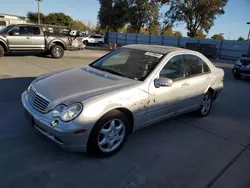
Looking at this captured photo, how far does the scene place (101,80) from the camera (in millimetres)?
3252

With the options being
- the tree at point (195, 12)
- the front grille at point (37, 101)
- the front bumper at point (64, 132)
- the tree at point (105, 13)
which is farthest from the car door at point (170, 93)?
the tree at point (105, 13)

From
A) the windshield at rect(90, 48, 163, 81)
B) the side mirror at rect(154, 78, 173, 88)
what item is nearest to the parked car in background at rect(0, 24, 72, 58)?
the windshield at rect(90, 48, 163, 81)

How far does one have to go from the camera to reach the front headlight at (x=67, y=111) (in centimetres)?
256

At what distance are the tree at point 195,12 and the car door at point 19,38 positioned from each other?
91.5 ft

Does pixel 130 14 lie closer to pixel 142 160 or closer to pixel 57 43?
pixel 57 43

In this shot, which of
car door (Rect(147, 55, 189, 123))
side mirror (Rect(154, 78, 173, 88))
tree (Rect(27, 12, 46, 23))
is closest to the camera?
side mirror (Rect(154, 78, 173, 88))

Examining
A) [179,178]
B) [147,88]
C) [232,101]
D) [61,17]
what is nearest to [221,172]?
[179,178]

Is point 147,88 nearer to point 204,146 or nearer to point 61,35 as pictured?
point 204,146

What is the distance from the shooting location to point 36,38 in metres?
11.4

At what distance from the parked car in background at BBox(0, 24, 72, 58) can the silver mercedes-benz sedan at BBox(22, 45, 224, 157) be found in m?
8.62

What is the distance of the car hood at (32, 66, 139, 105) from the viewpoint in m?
2.76

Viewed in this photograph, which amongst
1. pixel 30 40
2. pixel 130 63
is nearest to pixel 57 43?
pixel 30 40

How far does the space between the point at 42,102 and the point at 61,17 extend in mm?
60212

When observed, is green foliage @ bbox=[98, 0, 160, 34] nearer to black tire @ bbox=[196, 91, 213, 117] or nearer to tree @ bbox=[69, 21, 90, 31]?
tree @ bbox=[69, 21, 90, 31]
